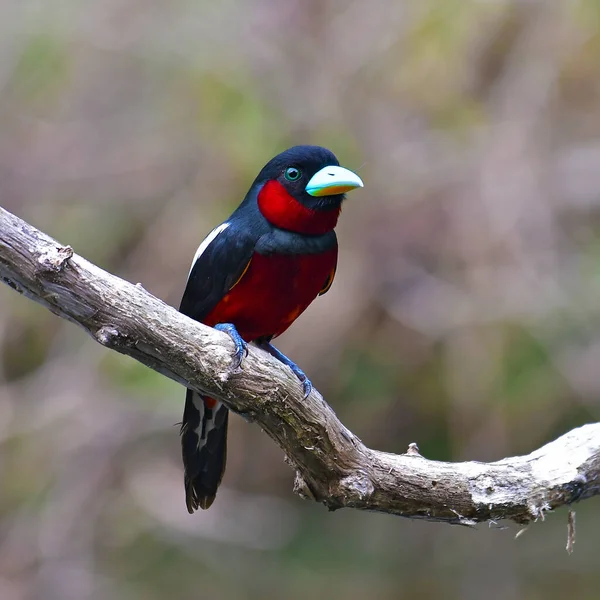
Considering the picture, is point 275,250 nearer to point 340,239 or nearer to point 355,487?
point 355,487

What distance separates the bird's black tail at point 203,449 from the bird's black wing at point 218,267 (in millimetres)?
408

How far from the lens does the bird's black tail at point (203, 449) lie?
13.0ft

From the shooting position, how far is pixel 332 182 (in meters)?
3.59

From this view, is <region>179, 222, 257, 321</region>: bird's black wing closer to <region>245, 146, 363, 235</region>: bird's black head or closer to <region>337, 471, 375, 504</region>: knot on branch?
<region>245, 146, 363, 235</region>: bird's black head

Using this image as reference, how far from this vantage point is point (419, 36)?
347 inches

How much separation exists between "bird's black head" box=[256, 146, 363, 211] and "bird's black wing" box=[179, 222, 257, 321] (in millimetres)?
252

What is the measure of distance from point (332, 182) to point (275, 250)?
33cm

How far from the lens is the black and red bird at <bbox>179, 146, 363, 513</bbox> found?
3.64 meters

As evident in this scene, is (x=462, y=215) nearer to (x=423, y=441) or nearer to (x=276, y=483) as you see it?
(x=423, y=441)

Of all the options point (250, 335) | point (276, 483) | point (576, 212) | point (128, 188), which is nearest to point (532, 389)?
point (576, 212)

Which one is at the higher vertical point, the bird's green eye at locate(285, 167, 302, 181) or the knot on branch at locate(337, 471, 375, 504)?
the bird's green eye at locate(285, 167, 302, 181)

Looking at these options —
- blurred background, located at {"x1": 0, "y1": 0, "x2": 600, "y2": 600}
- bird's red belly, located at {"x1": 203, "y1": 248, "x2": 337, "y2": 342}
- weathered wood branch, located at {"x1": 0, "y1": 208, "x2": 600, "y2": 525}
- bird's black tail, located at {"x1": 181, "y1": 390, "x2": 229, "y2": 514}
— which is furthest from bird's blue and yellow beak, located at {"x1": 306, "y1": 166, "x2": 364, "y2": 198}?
blurred background, located at {"x1": 0, "y1": 0, "x2": 600, "y2": 600}

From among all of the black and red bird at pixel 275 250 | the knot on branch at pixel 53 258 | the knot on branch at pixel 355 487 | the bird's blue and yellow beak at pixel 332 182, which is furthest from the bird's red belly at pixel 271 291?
the knot on branch at pixel 53 258

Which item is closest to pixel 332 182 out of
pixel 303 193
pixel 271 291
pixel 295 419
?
pixel 303 193
